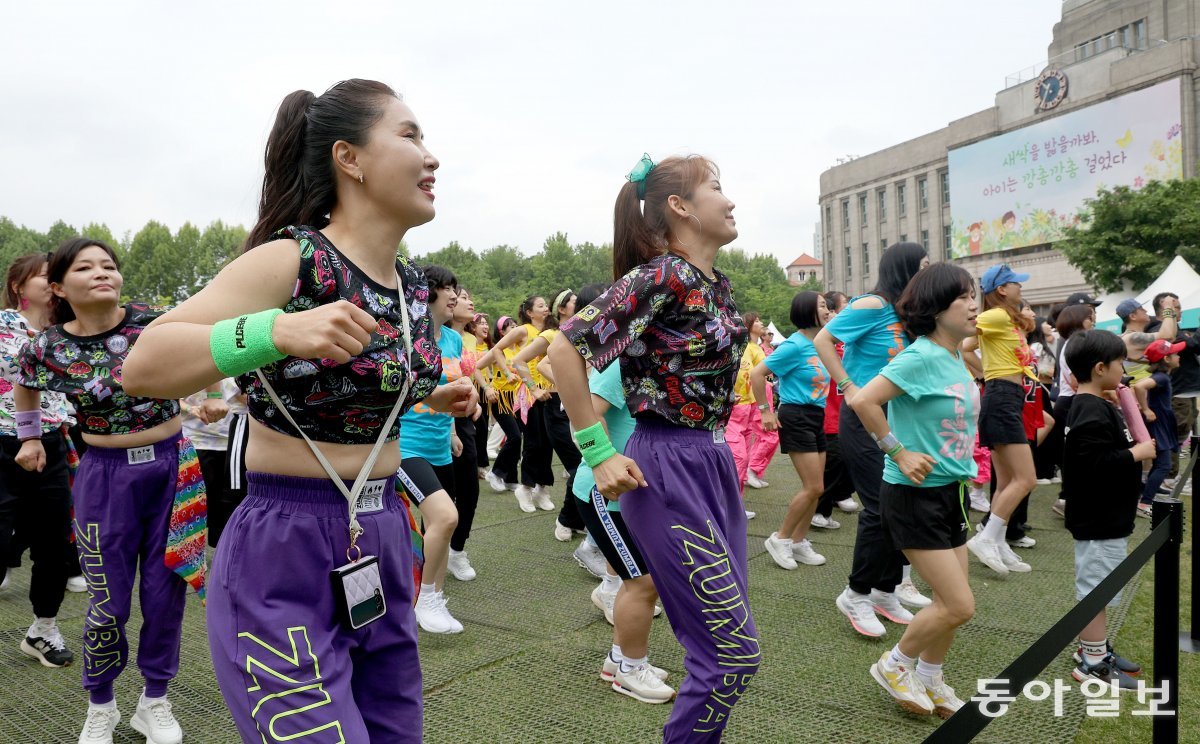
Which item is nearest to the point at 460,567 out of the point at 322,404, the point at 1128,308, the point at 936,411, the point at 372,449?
the point at 936,411

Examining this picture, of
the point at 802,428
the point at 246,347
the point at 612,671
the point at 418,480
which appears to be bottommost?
the point at 612,671

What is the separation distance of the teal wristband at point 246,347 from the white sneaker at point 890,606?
166 inches

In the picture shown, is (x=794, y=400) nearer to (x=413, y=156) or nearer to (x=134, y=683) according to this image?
(x=134, y=683)

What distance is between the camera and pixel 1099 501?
4.16 metres

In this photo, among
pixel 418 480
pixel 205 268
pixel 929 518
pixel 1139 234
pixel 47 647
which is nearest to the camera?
pixel 929 518

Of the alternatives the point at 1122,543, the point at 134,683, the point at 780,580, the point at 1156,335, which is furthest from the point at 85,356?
the point at 1156,335

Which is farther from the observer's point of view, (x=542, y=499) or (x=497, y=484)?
(x=497, y=484)

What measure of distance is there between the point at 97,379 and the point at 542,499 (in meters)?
5.52

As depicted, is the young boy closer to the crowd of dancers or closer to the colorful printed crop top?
the crowd of dancers

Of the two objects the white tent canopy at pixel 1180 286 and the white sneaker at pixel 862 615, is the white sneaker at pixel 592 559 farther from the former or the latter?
the white tent canopy at pixel 1180 286

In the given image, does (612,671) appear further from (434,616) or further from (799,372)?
(799,372)

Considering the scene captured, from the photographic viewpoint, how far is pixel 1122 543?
4.14 metres

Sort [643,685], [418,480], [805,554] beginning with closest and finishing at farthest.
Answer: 1. [643,685]
2. [418,480]
3. [805,554]

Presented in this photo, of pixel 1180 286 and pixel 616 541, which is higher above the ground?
pixel 1180 286
